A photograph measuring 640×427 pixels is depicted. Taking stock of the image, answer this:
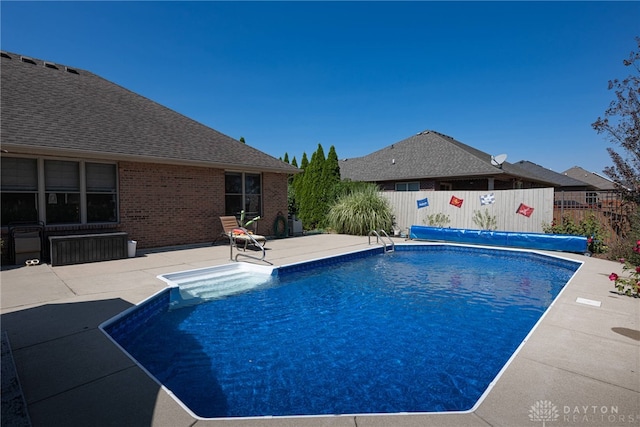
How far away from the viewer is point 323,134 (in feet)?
67.7

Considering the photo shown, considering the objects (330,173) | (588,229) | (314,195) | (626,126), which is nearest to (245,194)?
(314,195)

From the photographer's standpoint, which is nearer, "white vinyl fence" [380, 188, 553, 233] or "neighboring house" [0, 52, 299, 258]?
"neighboring house" [0, 52, 299, 258]

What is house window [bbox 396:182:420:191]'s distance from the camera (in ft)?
65.6

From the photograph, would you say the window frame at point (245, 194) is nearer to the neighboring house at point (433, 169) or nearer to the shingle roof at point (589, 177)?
the neighboring house at point (433, 169)

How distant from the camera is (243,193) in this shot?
1308cm

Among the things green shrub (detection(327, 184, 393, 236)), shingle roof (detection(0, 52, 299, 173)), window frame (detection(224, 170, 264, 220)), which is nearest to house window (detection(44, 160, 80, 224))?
shingle roof (detection(0, 52, 299, 173))

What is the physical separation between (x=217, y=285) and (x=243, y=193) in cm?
644

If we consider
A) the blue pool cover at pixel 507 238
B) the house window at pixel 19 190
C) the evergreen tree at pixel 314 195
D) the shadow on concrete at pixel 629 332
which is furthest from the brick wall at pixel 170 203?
the shadow on concrete at pixel 629 332

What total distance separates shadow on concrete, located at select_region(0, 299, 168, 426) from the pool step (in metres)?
1.94

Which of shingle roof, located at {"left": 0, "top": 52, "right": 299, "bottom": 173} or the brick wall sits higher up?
shingle roof, located at {"left": 0, "top": 52, "right": 299, "bottom": 173}

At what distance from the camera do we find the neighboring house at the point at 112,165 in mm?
8352

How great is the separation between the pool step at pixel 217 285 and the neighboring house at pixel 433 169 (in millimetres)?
14046

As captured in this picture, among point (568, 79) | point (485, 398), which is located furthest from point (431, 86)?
point (485, 398)

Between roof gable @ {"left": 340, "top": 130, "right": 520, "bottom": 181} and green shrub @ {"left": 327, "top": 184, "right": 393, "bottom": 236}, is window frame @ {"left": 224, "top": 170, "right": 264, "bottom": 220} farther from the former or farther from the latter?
roof gable @ {"left": 340, "top": 130, "right": 520, "bottom": 181}
